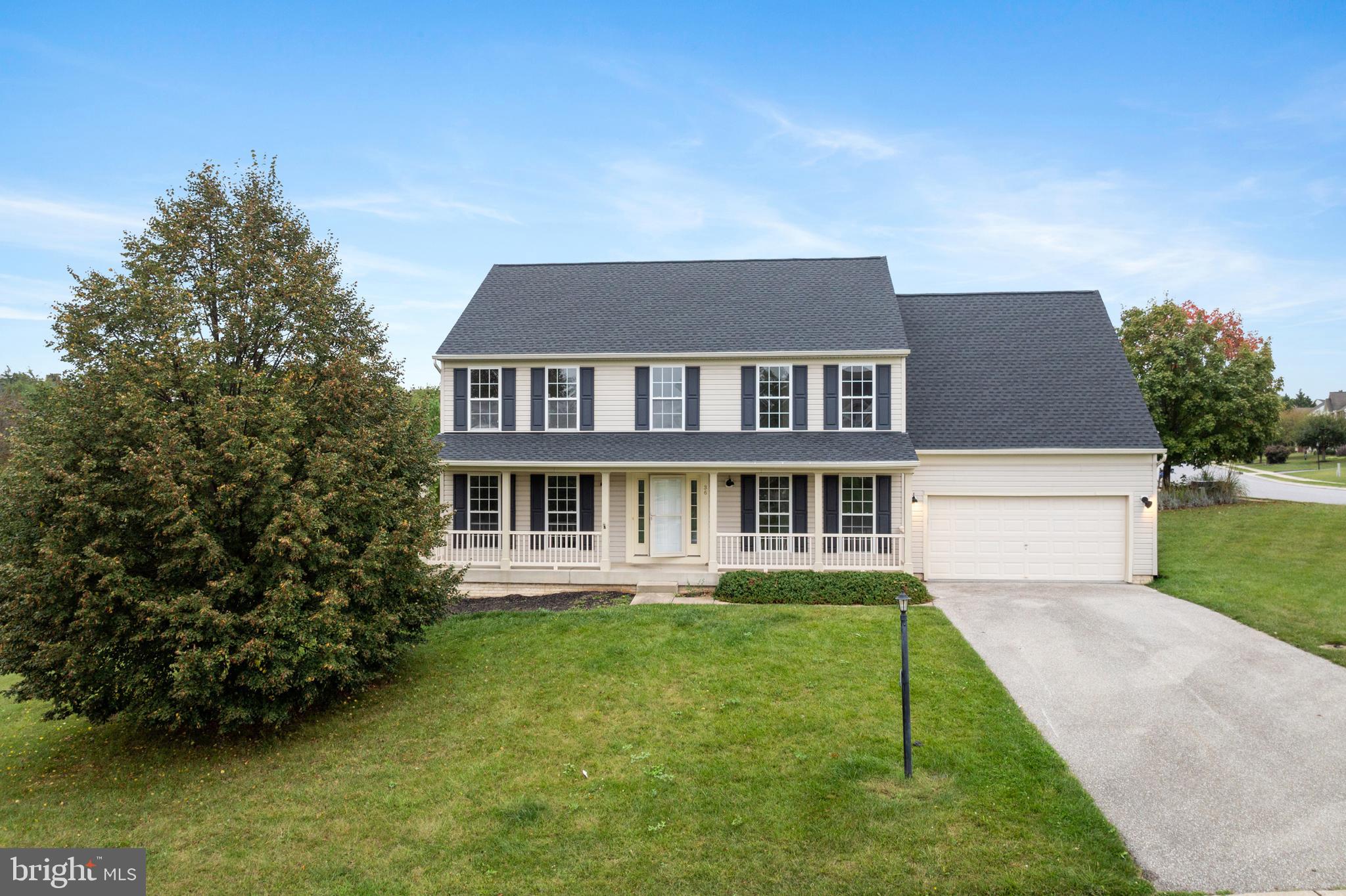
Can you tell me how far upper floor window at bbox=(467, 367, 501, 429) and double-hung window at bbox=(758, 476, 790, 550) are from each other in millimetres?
6877

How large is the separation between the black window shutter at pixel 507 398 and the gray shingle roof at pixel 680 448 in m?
0.33

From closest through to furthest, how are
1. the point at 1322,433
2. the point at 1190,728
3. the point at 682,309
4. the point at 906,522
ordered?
the point at 1190,728, the point at 906,522, the point at 682,309, the point at 1322,433

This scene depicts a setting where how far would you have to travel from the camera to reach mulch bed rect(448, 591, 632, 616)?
1242 cm

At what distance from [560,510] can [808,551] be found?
235 inches

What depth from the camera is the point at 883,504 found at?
47.7 feet

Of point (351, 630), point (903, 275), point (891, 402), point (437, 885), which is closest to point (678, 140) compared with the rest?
point (903, 275)

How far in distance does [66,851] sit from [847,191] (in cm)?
2670

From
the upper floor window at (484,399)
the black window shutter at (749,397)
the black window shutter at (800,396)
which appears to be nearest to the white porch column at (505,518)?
the upper floor window at (484,399)

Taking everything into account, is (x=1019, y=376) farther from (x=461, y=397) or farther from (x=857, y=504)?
(x=461, y=397)

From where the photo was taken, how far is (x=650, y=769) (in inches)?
241

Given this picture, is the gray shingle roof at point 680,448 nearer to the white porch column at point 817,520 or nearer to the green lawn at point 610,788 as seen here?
the white porch column at point 817,520

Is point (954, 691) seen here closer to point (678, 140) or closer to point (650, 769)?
point (650, 769)

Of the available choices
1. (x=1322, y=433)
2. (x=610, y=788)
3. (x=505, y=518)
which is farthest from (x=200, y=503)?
(x=1322, y=433)

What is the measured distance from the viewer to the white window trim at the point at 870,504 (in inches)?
572
